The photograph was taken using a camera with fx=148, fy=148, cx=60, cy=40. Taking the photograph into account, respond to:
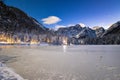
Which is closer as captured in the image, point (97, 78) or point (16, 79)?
point (16, 79)

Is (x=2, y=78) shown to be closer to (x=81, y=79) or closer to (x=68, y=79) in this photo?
(x=68, y=79)

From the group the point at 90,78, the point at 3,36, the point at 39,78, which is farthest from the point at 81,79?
the point at 3,36

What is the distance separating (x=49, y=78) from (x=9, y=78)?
3.36 meters

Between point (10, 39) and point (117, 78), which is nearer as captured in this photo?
point (117, 78)

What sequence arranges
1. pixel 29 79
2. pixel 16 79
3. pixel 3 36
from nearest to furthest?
Result: pixel 16 79, pixel 29 79, pixel 3 36

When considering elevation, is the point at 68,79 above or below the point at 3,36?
below

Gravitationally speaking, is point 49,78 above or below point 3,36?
below

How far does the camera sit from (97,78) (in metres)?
13.1

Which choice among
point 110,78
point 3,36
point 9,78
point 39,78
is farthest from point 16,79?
point 3,36

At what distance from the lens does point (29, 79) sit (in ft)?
41.2

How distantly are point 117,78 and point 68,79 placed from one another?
4281 mm

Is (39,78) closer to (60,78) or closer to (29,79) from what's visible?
(29,79)

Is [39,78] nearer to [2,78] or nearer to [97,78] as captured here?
[2,78]

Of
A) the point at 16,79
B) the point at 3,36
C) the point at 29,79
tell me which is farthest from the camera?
the point at 3,36
